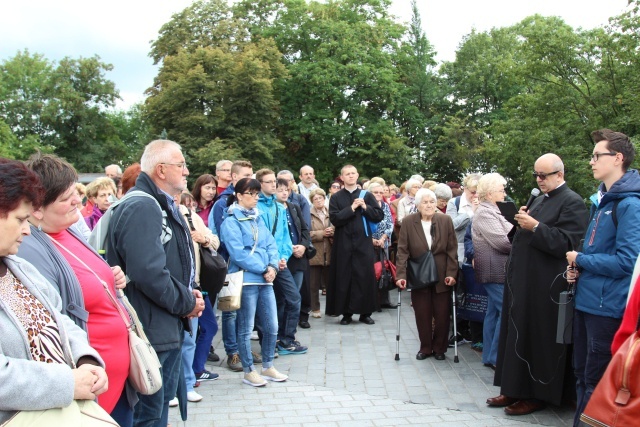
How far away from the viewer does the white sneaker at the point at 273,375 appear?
21.6 feet

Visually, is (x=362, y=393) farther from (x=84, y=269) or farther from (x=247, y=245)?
(x=84, y=269)

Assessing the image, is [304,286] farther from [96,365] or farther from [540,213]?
[96,365]

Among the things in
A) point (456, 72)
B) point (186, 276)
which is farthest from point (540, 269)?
point (456, 72)

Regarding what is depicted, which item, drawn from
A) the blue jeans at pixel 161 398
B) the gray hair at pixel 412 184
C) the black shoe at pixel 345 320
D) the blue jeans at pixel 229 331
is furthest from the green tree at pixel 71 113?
the blue jeans at pixel 161 398

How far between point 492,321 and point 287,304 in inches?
92.1

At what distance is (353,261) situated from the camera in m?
9.41

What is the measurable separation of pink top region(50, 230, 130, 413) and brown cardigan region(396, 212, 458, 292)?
4.73 meters

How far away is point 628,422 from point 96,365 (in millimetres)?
2438

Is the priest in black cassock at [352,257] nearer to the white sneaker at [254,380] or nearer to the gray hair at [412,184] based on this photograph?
the gray hair at [412,184]

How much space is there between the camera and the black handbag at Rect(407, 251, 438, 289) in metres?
7.38

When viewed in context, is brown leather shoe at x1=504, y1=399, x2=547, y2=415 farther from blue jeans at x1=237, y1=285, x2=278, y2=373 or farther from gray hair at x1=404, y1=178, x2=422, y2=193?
gray hair at x1=404, y1=178, x2=422, y2=193

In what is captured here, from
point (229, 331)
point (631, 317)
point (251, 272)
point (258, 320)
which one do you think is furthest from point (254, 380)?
point (631, 317)

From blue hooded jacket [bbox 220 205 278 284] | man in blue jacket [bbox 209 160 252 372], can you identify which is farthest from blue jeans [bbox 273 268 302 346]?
blue hooded jacket [bbox 220 205 278 284]

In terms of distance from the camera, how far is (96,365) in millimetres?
2488
